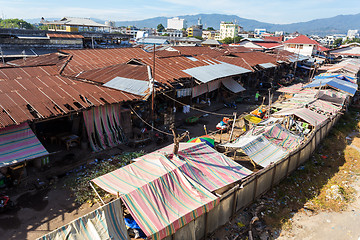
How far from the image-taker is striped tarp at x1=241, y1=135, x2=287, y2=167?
10.4m

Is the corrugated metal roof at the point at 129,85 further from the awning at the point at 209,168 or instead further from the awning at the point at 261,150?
the awning at the point at 261,150

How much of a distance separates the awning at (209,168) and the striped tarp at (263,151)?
1.52 meters

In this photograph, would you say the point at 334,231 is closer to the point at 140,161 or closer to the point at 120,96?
the point at 140,161

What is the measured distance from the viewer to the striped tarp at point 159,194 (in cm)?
632

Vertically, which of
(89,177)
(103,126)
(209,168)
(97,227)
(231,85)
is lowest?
(89,177)

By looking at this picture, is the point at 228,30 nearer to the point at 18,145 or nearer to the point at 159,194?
the point at 18,145

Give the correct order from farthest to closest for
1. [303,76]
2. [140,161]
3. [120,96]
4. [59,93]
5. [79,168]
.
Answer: [303,76] → [120,96] → [59,93] → [79,168] → [140,161]

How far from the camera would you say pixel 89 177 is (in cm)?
1062

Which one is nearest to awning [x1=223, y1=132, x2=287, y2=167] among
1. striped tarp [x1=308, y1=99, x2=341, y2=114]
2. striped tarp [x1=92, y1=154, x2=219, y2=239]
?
striped tarp [x1=92, y1=154, x2=219, y2=239]

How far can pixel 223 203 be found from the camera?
25.2 ft

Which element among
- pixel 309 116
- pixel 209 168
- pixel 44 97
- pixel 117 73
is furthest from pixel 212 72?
pixel 209 168

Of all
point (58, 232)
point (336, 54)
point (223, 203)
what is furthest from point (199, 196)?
point (336, 54)

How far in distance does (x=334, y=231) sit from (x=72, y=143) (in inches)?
502

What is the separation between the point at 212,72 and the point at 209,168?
46.3 ft
